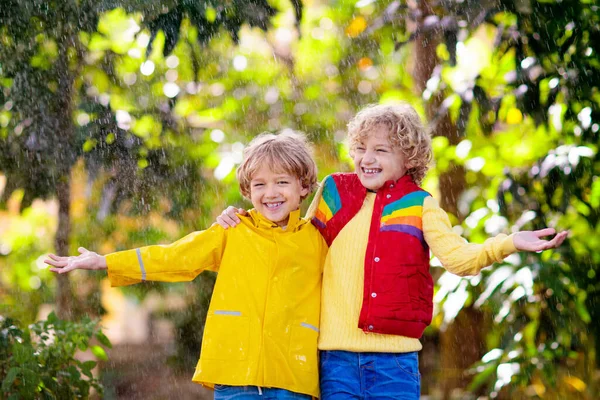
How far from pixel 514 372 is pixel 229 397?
7.38 ft

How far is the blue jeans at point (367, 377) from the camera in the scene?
7.98ft

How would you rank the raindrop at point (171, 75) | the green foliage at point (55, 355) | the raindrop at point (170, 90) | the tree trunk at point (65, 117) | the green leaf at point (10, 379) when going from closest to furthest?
the green leaf at point (10, 379) → the green foliage at point (55, 355) → the tree trunk at point (65, 117) → the raindrop at point (170, 90) → the raindrop at point (171, 75)

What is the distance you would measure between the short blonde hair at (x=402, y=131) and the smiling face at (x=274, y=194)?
269mm

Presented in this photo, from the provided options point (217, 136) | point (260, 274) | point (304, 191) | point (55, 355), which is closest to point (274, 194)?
point (304, 191)

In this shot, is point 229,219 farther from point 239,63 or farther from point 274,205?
point 239,63

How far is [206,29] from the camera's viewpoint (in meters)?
3.51

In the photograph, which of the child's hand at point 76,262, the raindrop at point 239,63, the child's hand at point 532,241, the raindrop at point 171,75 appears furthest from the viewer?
the raindrop at point 239,63

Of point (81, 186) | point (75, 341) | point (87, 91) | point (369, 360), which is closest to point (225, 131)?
point (81, 186)

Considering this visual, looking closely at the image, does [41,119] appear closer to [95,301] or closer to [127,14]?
[127,14]

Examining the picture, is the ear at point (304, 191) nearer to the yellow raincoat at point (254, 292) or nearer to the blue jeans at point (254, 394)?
the yellow raincoat at point (254, 292)

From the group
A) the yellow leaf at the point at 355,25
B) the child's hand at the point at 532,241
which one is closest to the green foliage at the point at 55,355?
the child's hand at the point at 532,241

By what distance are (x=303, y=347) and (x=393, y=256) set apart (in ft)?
1.25

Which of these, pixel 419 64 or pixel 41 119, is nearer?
pixel 41 119

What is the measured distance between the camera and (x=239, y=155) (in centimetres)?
526
